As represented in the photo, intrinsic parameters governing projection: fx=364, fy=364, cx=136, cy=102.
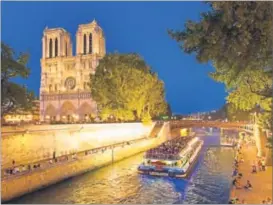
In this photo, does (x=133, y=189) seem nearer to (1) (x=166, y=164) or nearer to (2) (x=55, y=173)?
(2) (x=55, y=173)

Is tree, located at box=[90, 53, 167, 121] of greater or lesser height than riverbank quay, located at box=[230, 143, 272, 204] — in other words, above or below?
above

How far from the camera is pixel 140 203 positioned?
2033cm

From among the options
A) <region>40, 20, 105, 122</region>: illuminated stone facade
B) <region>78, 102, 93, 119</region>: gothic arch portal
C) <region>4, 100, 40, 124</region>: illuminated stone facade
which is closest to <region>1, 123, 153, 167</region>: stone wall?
<region>4, 100, 40, 124</region>: illuminated stone facade

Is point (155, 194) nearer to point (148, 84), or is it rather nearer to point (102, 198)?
point (102, 198)

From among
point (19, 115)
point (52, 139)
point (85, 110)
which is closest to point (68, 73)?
point (85, 110)

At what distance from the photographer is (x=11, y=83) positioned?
838 inches

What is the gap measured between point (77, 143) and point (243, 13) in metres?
24.9

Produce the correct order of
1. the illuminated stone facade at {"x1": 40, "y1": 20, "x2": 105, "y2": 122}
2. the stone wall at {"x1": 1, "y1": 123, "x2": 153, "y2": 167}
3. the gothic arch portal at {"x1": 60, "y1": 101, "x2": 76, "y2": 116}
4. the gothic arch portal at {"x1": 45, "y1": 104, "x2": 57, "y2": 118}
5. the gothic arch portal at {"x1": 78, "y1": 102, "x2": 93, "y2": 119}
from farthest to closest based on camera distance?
the gothic arch portal at {"x1": 45, "y1": 104, "x2": 57, "y2": 118}
the gothic arch portal at {"x1": 60, "y1": 101, "x2": 76, "y2": 116}
the illuminated stone facade at {"x1": 40, "y1": 20, "x2": 105, "y2": 122}
the gothic arch portal at {"x1": 78, "y1": 102, "x2": 93, "y2": 119}
the stone wall at {"x1": 1, "y1": 123, "x2": 153, "y2": 167}

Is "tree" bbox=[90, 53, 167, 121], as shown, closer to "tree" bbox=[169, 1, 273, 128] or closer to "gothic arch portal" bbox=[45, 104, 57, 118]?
"tree" bbox=[169, 1, 273, 128]

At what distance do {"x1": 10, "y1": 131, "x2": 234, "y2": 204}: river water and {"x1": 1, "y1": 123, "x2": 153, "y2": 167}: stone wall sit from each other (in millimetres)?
3437

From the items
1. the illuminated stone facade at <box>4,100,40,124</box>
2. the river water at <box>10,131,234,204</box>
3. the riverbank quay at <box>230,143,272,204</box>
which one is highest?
the illuminated stone facade at <box>4,100,40,124</box>

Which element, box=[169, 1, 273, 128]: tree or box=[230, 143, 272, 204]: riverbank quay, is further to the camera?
box=[230, 143, 272, 204]: riverbank quay

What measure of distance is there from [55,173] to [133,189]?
5.13m

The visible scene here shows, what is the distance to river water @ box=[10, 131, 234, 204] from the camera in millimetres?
20656
